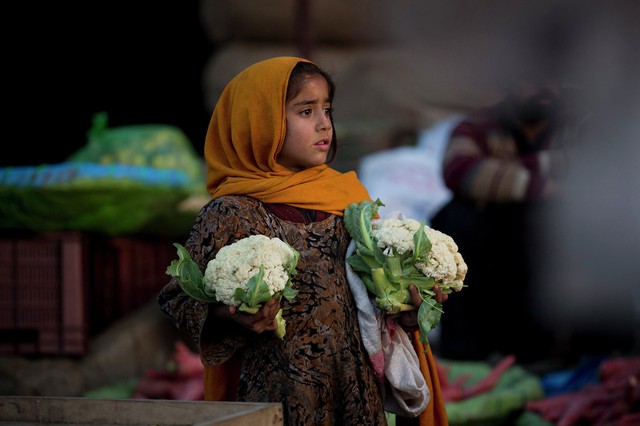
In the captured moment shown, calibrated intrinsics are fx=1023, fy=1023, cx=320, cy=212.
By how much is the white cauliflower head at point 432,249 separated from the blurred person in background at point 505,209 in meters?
3.23

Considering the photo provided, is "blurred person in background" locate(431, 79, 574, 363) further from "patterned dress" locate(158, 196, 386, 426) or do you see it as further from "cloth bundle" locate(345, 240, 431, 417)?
"patterned dress" locate(158, 196, 386, 426)

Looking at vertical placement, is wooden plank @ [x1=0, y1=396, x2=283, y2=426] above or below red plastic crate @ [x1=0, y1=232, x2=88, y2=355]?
below

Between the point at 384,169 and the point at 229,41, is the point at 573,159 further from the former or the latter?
the point at 229,41

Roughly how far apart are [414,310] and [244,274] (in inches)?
22.6

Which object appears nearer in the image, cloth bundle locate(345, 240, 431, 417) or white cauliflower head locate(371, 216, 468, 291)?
white cauliflower head locate(371, 216, 468, 291)

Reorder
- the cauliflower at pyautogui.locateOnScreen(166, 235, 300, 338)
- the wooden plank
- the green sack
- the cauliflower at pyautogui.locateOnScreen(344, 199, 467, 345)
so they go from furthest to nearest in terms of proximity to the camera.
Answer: the green sack < the cauliflower at pyautogui.locateOnScreen(344, 199, 467, 345) < the cauliflower at pyautogui.locateOnScreen(166, 235, 300, 338) < the wooden plank

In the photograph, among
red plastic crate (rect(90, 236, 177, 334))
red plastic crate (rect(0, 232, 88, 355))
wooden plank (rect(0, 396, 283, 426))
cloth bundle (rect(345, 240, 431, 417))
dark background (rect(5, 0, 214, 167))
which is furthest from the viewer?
dark background (rect(5, 0, 214, 167))

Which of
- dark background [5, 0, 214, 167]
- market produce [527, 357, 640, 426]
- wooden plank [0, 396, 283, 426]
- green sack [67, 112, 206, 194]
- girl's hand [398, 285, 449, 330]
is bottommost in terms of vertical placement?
market produce [527, 357, 640, 426]

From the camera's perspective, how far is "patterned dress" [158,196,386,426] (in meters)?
2.93

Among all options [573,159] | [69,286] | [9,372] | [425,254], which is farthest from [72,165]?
[425,254]

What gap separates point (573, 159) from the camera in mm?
6207

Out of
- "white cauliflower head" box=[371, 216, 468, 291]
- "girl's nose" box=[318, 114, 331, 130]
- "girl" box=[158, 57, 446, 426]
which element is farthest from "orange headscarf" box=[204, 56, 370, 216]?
"white cauliflower head" box=[371, 216, 468, 291]

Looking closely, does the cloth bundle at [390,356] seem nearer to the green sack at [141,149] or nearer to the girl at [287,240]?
the girl at [287,240]

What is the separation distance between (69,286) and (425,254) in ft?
10.8
